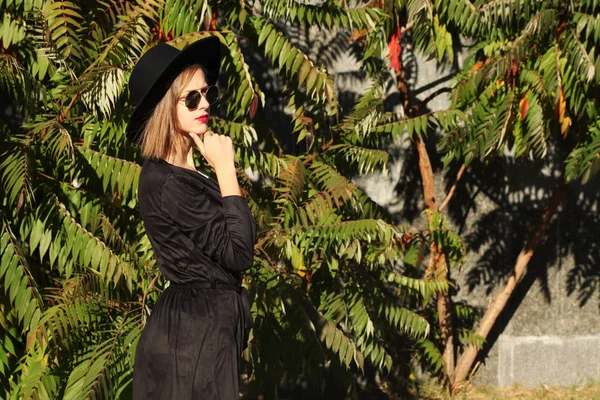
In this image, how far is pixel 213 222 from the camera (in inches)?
112

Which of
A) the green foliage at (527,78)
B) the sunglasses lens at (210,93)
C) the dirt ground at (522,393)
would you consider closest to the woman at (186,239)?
the sunglasses lens at (210,93)

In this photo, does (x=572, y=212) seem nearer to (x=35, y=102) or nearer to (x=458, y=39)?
(x=458, y=39)

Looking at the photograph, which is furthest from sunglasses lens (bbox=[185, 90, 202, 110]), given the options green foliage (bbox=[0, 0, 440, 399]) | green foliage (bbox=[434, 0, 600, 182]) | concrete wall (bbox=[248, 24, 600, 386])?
concrete wall (bbox=[248, 24, 600, 386])

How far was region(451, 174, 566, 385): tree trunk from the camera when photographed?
21.0 feet

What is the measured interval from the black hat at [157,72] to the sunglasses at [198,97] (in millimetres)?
82

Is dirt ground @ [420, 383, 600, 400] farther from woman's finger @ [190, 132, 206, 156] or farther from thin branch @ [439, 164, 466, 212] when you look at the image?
woman's finger @ [190, 132, 206, 156]

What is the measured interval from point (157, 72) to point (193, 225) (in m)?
0.51

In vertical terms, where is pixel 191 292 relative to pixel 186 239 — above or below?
below

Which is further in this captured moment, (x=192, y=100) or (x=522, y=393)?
(x=522, y=393)

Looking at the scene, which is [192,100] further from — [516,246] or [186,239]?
[516,246]

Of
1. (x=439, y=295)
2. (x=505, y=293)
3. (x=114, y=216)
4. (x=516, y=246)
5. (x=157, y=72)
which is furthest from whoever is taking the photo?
(x=516, y=246)

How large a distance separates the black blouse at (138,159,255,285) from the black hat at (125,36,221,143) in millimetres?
162

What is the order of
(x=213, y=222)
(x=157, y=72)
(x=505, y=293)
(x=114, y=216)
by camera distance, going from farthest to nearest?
1. (x=505, y=293)
2. (x=114, y=216)
3. (x=157, y=72)
4. (x=213, y=222)

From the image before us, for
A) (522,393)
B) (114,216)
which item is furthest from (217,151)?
(522,393)
